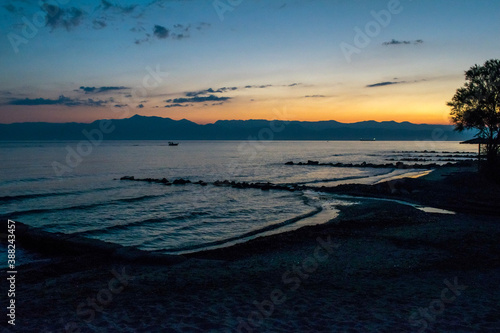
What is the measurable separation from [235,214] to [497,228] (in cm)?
1455

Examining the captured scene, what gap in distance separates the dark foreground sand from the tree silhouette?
25297mm

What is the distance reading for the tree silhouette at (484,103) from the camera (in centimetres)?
3534

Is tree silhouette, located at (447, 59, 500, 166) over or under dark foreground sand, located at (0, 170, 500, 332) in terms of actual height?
over

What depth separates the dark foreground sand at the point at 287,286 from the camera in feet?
23.2

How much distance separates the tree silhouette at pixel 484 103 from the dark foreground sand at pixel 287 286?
25.3 metres

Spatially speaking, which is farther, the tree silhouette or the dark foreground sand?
the tree silhouette

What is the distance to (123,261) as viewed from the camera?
11.9 m

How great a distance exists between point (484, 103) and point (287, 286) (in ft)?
124

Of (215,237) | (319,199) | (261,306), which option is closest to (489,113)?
(319,199)

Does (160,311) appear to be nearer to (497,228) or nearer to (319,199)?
(497,228)

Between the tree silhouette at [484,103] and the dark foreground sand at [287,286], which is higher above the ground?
the tree silhouette at [484,103]

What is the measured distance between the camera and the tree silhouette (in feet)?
116

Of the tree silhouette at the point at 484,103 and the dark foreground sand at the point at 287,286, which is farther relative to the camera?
the tree silhouette at the point at 484,103

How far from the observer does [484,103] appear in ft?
119
